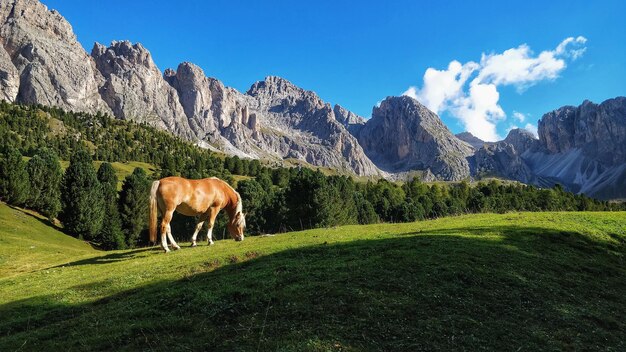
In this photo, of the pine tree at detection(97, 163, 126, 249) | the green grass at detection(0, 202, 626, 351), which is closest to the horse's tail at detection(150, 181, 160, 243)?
the green grass at detection(0, 202, 626, 351)

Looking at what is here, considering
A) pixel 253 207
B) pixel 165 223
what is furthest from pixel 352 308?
pixel 253 207

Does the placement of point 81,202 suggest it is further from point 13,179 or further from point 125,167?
point 125,167

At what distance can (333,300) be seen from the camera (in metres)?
10.7

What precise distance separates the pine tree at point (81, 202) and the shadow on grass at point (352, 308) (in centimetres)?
6038

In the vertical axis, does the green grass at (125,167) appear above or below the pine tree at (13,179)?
above

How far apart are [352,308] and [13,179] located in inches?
3070

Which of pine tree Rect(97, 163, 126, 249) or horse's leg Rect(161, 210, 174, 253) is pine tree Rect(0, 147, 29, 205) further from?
horse's leg Rect(161, 210, 174, 253)

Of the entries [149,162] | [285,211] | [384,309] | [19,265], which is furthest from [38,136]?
[384,309]

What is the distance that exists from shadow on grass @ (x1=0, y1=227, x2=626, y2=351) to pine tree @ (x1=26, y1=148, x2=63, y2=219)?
70.5m

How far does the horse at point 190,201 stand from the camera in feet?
68.8

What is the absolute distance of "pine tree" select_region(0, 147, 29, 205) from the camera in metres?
66.8

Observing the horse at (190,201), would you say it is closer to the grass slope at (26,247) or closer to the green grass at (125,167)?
the grass slope at (26,247)

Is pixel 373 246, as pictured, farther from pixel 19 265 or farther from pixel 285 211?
pixel 285 211

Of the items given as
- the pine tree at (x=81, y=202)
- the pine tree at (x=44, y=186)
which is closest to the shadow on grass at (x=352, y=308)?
the pine tree at (x=81, y=202)
